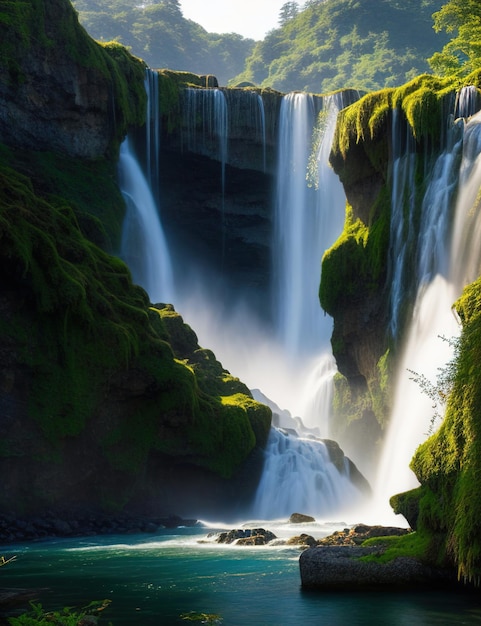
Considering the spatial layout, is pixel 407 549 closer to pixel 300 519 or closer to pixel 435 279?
pixel 300 519

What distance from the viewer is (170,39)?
12925 centimetres

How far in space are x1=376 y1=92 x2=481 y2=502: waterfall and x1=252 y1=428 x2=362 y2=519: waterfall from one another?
5.95 ft

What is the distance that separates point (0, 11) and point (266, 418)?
21.9m

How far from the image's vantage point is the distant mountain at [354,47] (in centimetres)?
10019

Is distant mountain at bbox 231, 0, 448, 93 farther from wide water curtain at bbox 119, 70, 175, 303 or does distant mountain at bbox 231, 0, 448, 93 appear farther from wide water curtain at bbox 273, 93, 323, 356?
wide water curtain at bbox 119, 70, 175, 303

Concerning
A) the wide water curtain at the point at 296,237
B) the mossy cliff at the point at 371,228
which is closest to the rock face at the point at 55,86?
the wide water curtain at the point at 296,237

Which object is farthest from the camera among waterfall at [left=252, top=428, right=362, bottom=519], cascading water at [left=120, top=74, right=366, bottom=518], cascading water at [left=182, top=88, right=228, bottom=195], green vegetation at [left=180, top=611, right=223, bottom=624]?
cascading water at [left=182, top=88, right=228, bottom=195]

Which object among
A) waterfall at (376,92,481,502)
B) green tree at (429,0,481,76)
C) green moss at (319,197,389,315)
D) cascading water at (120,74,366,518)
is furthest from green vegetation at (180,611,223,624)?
green tree at (429,0,481,76)

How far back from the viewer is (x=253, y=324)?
55219 millimetres

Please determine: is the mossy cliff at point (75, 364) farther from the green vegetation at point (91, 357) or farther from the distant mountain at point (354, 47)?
the distant mountain at point (354, 47)

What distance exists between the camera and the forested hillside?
127 meters

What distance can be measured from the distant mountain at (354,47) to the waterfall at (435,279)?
66.2m

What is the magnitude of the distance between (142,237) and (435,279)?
19.4 meters

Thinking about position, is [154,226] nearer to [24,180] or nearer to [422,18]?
[24,180]
